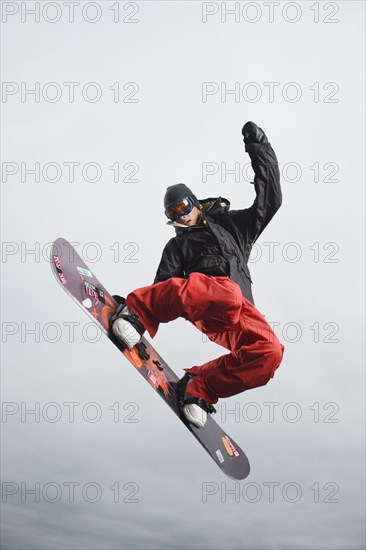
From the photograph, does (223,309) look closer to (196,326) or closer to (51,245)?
(196,326)

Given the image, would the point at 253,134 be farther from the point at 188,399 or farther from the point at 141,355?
the point at 188,399

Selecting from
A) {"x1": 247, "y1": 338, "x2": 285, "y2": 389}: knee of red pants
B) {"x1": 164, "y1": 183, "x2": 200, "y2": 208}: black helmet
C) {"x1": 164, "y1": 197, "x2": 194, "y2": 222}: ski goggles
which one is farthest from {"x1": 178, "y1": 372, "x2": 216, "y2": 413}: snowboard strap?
{"x1": 164, "y1": 183, "x2": 200, "y2": 208}: black helmet

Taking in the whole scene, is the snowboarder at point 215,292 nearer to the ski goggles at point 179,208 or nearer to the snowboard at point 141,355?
the ski goggles at point 179,208

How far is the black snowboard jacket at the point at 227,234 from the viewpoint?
7078 mm

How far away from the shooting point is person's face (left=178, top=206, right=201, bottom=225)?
7285mm

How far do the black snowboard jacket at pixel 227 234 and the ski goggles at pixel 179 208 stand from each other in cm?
8

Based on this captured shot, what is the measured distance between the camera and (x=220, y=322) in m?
7.02

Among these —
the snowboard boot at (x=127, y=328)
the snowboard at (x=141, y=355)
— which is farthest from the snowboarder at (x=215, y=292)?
the snowboard at (x=141, y=355)

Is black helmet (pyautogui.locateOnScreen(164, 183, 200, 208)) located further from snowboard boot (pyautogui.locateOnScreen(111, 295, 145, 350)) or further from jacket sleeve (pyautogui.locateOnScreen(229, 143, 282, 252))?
snowboard boot (pyautogui.locateOnScreen(111, 295, 145, 350))

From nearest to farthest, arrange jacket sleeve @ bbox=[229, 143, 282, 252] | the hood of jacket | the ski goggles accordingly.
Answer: jacket sleeve @ bbox=[229, 143, 282, 252]
the ski goggles
the hood of jacket

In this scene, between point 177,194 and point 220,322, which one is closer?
point 220,322

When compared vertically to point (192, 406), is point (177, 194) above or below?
above

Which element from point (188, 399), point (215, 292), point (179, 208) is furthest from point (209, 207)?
point (188, 399)

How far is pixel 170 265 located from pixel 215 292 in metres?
0.72
